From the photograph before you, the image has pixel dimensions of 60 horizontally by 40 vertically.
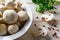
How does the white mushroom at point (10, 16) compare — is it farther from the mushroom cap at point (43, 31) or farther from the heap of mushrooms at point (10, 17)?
the mushroom cap at point (43, 31)

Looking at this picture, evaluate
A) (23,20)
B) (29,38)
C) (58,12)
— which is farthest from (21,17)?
(58,12)

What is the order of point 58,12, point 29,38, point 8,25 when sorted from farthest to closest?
1. point 58,12
2. point 29,38
3. point 8,25

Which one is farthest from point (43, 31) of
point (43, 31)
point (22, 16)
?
point (22, 16)

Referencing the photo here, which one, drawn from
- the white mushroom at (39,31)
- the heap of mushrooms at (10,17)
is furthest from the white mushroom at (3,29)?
the white mushroom at (39,31)

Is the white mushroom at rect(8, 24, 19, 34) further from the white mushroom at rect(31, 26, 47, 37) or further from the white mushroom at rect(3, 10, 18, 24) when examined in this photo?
the white mushroom at rect(31, 26, 47, 37)

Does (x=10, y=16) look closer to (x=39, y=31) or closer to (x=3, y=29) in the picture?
(x=3, y=29)

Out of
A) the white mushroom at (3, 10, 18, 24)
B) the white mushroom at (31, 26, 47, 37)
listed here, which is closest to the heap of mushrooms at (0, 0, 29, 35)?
the white mushroom at (3, 10, 18, 24)

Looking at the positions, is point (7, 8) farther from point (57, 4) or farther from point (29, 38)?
point (57, 4)

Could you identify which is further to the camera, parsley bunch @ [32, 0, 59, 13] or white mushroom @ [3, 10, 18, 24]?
parsley bunch @ [32, 0, 59, 13]
